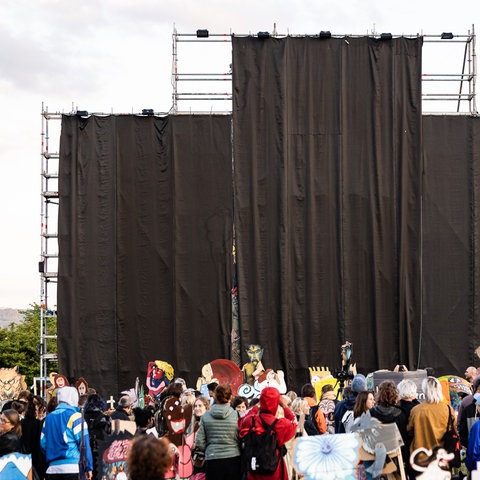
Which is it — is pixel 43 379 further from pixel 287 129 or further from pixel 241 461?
pixel 241 461

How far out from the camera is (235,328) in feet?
61.8

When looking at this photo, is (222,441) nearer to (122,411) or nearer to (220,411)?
(220,411)

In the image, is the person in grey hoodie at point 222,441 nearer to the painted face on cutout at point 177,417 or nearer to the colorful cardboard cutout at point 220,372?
the painted face on cutout at point 177,417

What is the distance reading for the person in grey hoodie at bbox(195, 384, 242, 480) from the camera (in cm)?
687

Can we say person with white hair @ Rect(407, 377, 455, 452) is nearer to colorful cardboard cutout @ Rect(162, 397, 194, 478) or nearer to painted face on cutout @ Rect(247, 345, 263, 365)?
colorful cardboard cutout @ Rect(162, 397, 194, 478)

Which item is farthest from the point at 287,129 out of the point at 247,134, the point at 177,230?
the point at 177,230

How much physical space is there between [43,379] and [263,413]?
12501mm

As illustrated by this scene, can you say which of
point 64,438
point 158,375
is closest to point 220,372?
point 158,375

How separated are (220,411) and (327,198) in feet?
40.1

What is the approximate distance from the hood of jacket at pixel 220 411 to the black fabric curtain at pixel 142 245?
38.0 ft

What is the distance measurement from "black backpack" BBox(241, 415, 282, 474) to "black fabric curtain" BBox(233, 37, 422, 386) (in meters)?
11.7

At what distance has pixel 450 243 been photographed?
18875 millimetres

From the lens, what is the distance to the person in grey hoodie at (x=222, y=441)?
6.87 meters

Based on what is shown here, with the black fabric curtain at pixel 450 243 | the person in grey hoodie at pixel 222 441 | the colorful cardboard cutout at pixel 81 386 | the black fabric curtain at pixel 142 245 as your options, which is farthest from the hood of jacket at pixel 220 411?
the black fabric curtain at pixel 450 243
